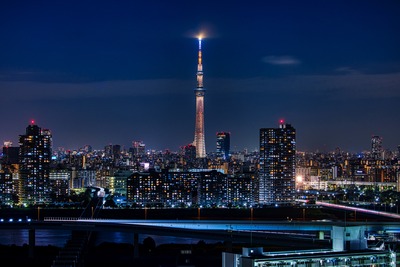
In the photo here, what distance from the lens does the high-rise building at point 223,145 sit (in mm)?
128637

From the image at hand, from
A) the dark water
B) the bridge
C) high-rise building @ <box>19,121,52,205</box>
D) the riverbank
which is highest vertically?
high-rise building @ <box>19,121,52,205</box>

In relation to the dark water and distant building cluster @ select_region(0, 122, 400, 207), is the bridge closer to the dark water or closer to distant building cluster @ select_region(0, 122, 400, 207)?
the dark water

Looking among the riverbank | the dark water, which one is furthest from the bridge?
the riverbank

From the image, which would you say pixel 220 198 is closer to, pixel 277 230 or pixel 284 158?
pixel 284 158

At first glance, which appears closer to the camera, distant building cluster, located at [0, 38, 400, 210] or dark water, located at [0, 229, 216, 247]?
dark water, located at [0, 229, 216, 247]

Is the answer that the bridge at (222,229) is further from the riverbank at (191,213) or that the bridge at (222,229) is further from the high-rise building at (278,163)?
the high-rise building at (278,163)

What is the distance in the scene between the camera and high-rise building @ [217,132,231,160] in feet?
422

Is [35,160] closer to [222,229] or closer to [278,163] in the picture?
[278,163]

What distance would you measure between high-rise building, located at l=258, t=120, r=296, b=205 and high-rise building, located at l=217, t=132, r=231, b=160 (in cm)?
3388

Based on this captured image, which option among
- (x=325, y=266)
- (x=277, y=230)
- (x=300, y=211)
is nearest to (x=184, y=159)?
(x=300, y=211)

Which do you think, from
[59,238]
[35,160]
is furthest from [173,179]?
[59,238]

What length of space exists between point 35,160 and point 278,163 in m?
23.5

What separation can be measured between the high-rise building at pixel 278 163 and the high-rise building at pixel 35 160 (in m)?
20.6

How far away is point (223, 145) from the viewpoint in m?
131
